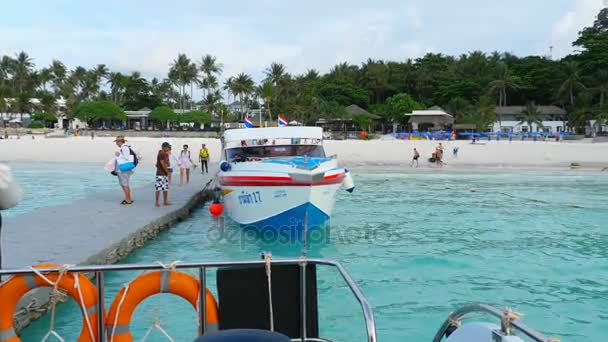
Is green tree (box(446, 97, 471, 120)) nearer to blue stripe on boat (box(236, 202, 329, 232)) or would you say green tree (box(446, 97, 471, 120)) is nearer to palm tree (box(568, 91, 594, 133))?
palm tree (box(568, 91, 594, 133))

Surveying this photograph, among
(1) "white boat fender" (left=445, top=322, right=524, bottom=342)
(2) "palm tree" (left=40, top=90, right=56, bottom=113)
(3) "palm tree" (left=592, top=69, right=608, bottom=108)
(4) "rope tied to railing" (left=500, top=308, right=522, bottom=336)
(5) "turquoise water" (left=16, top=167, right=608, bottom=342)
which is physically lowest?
(5) "turquoise water" (left=16, top=167, right=608, bottom=342)

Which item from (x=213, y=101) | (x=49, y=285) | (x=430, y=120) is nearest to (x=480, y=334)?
(x=49, y=285)

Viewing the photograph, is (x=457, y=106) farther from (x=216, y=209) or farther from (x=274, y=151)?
(x=274, y=151)

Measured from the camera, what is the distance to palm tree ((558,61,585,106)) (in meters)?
72.7

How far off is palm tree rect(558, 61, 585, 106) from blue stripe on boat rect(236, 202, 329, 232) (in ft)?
237

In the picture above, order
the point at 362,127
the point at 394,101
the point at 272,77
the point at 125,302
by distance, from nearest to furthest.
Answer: the point at 125,302
the point at 362,127
the point at 394,101
the point at 272,77

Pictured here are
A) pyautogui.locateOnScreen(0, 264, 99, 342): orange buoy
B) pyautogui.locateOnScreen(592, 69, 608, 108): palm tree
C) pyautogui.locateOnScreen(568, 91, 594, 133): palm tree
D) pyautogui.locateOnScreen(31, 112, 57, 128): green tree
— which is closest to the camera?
pyautogui.locateOnScreen(0, 264, 99, 342): orange buoy

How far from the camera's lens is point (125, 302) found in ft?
12.7

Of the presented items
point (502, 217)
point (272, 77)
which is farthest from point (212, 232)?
point (272, 77)

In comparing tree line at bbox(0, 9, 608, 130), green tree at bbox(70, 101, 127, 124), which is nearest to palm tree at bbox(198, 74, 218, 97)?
tree line at bbox(0, 9, 608, 130)

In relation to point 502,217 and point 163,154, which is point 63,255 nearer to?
point 163,154

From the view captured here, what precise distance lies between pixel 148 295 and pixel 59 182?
24745mm

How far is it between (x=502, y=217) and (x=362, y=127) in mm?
53708

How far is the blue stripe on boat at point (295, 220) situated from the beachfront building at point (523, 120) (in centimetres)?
6598
